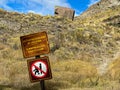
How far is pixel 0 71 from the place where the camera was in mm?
20812

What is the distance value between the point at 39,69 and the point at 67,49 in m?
20.8

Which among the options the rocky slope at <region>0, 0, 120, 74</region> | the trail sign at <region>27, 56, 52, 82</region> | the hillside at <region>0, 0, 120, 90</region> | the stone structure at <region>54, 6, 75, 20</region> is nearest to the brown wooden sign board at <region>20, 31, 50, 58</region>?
the trail sign at <region>27, 56, 52, 82</region>

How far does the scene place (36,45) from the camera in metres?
10.1

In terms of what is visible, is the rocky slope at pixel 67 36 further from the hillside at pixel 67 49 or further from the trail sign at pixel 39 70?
the trail sign at pixel 39 70

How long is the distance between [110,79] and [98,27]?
18.8 meters

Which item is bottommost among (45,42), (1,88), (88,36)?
(1,88)

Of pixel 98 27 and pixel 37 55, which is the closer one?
pixel 37 55

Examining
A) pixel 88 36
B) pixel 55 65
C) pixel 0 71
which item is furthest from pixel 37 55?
pixel 88 36

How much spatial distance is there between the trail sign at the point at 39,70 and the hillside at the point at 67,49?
7813 mm

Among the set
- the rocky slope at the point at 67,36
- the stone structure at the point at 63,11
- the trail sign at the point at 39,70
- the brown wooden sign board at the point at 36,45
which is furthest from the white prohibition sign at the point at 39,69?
the stone structure at the point at 63,11

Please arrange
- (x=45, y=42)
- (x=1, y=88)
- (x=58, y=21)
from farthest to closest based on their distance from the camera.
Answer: (x=58, y=21) < (x=1, y=88) < (x=45, y=42)

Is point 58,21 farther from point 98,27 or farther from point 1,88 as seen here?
point 1,88

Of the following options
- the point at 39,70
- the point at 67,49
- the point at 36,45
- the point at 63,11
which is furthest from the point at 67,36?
the point at 39,70

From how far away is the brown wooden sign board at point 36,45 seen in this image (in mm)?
10094
